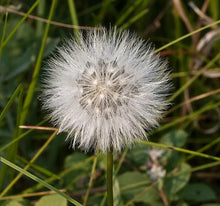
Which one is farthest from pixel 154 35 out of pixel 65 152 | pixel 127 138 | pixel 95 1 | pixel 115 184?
pixel 127 138

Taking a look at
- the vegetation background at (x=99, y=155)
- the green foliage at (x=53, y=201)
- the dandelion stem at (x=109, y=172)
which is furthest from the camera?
the vegetation background at (x=99, y=155)

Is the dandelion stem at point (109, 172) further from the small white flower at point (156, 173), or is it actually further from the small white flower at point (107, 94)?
the small white flower at point (156, 173)

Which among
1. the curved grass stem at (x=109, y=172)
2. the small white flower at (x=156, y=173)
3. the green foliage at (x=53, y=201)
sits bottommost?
the green foliage at (x=53, y=201)

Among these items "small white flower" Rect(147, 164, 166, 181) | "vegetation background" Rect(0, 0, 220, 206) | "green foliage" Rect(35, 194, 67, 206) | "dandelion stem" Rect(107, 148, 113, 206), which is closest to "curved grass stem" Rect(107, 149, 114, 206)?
"dandelion stem" Rect(107, 148, 113, 206)

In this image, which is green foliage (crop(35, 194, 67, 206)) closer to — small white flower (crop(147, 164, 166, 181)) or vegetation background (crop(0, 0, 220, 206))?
vegetation background (crop(0, 0, 220, 206))

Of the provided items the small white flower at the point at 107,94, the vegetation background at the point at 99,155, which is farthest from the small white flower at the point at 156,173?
the small white flower at the point at 107,94

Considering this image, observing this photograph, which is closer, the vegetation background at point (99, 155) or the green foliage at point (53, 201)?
the green foliage at point (53, 201)

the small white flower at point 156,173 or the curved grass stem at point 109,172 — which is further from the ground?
the small white flower at point 156,173

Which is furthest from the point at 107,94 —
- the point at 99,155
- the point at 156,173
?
the point at 156,173
